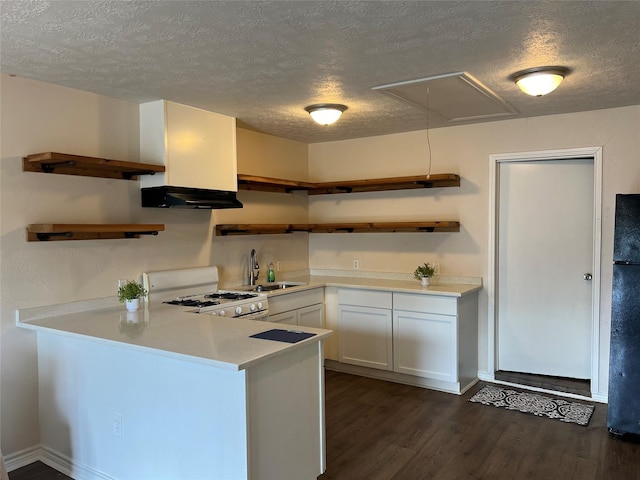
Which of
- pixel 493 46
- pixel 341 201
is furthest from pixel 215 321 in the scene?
pixel 341 201

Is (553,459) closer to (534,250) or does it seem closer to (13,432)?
(534,250)

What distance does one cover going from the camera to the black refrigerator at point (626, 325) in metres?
3.08

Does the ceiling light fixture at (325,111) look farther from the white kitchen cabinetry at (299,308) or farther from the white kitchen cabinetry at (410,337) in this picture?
the white kitchen cabinetry at (410,337)

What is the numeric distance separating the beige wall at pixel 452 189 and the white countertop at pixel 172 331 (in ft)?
7.40

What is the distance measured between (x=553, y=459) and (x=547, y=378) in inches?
58.5

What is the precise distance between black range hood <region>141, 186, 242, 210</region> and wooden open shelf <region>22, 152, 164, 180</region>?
16 centimetres

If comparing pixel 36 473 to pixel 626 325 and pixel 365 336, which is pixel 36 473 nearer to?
pixel 365 336

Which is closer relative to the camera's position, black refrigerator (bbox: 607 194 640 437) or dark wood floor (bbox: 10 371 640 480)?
dark wood floor (bbox: 10 371 640 480)

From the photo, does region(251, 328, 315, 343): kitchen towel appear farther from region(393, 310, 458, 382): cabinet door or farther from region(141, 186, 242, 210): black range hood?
region(393, 310, 458, 382): cabinet door

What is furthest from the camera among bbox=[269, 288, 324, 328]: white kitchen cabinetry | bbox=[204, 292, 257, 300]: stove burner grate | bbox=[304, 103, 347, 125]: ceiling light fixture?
bbox=[269, 288, 324, 328]: white kitchen cabinetry

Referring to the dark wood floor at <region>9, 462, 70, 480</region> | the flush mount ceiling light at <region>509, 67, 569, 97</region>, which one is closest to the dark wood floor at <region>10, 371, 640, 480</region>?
the dark wood floor at <region>9, 462, 70, 480</region>

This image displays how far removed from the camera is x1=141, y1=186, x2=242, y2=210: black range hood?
3352 mm

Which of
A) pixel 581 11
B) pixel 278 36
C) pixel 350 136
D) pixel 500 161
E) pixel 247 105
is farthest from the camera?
pixel 350 136

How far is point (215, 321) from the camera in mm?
2748
